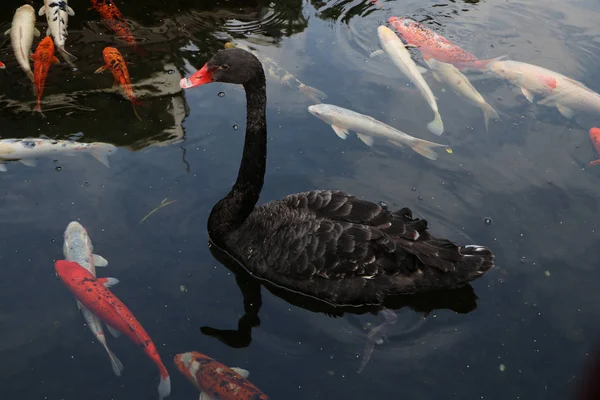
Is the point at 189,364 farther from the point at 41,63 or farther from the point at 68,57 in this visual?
the point at 68,57

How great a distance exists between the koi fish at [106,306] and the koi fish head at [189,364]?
3.5 inches

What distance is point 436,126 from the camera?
553cm

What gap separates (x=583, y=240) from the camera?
468 centimetres

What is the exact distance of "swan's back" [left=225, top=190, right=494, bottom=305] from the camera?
3.93 metres

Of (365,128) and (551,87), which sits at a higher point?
(551,87)

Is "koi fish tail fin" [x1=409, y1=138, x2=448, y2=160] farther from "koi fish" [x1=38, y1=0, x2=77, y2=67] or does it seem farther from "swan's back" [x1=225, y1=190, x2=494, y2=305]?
"koi fish" [x1=38, y1=0, x2=77, y2=67]

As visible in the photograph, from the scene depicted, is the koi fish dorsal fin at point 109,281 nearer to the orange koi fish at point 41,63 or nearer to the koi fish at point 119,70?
the koi fish at point 119,70

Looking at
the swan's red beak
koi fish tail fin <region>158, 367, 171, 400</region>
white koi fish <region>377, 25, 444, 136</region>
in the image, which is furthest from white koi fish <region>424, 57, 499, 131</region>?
koi fish tail fin <region>158, 367, 171, 400</region>

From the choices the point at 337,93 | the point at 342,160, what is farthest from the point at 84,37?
the point at 342,160

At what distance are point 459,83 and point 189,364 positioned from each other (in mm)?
3906

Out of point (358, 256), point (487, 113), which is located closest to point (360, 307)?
point (358, 256)

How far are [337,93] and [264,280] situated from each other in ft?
8.24

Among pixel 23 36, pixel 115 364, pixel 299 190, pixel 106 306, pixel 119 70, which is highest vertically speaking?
pixel 23 36

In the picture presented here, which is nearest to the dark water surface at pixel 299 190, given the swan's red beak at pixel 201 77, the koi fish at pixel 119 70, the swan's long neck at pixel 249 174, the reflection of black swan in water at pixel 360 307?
the reflection of black swan in water at pixel 360 307
